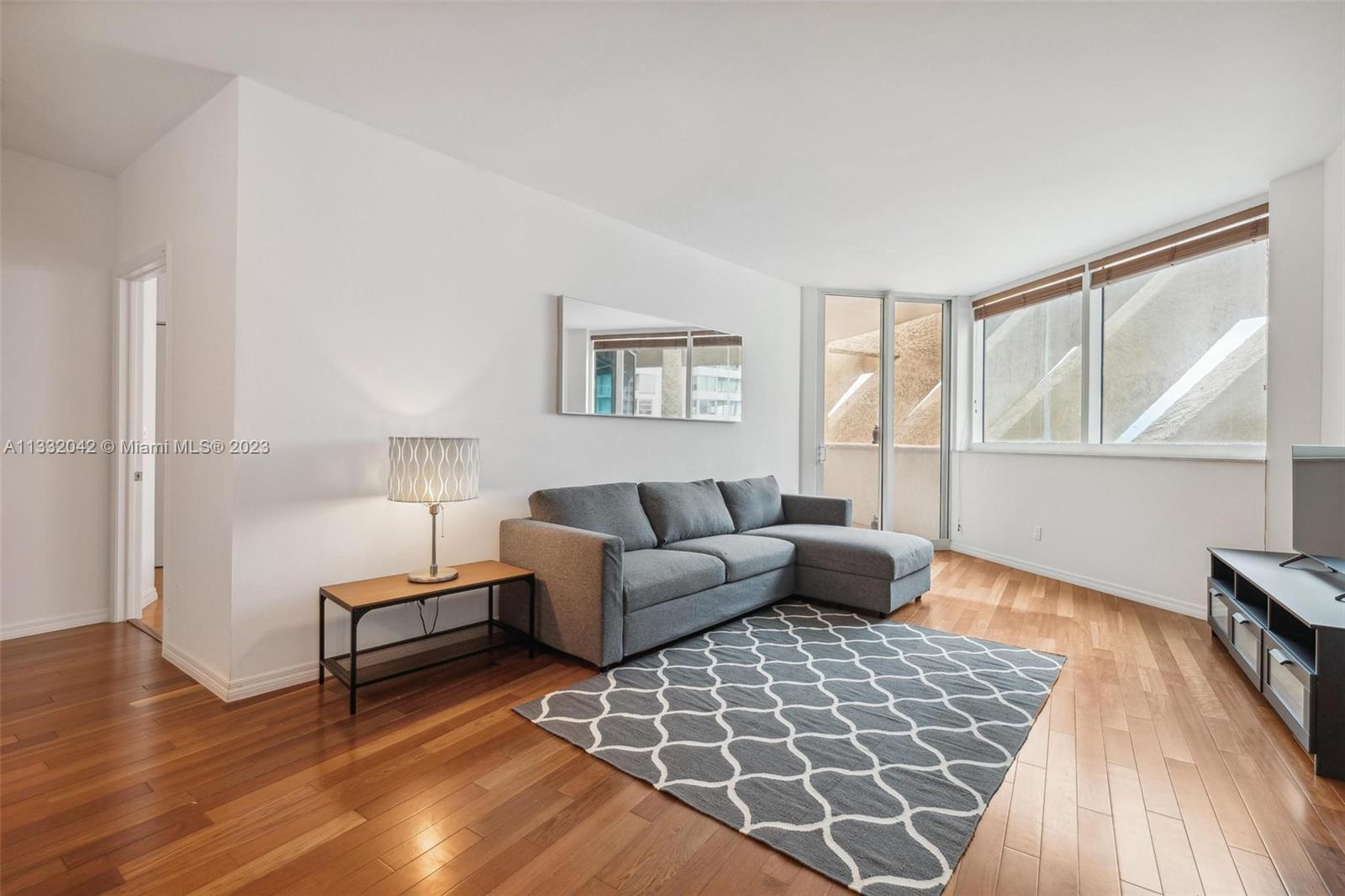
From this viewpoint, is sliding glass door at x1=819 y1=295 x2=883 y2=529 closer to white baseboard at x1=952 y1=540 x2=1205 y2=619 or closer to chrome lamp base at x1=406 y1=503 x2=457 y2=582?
white baseboard at x1=952 y1=540 x2=1205 y2=619

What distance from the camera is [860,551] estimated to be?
154 inches

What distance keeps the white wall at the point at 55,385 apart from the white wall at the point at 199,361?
0.66 m

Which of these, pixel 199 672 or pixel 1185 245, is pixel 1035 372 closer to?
pixel 1185 245

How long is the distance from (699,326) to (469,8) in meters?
2.89

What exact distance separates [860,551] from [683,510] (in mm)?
1146

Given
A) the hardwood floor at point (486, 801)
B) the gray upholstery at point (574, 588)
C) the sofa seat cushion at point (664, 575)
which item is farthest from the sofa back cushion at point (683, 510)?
the hardwood floor at point (486, 801)

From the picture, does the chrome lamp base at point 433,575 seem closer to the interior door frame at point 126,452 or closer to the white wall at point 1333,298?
the interior door frame at point 126,452

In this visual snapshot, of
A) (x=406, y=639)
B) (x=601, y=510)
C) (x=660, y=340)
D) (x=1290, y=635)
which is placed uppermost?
(x=660, y=340)

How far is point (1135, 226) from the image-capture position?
13.9 feet

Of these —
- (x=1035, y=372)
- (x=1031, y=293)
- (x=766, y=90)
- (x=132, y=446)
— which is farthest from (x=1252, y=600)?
(x=132, y=446)

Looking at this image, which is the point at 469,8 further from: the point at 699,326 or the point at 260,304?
the point at 699,326

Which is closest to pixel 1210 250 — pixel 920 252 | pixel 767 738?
pixel 920 252

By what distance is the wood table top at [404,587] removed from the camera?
2.54 metres

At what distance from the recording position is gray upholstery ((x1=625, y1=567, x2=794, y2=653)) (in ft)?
10.0
